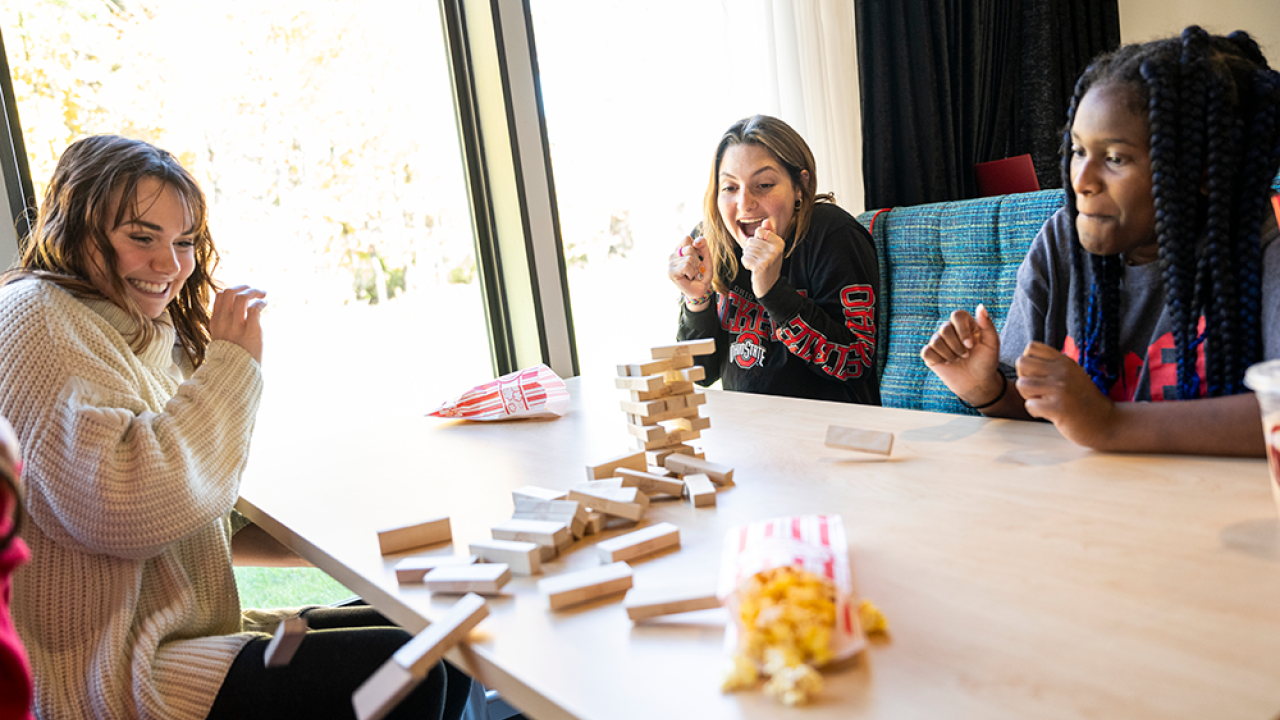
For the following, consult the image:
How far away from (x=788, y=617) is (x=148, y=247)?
1.12 m

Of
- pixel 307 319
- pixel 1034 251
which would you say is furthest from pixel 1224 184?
pixel 307 319

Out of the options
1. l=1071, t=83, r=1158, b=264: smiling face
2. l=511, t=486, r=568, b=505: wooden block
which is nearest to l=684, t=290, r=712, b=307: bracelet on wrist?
l=1071, t=83, r=1158, b=264: smiling face

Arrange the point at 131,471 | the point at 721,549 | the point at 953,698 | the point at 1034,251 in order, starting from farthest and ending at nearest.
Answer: the point at 1034,251 → the point at 131,471 → the point at 721,549 → the point at 953,698

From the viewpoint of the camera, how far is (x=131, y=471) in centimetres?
105

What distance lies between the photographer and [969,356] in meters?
1.23

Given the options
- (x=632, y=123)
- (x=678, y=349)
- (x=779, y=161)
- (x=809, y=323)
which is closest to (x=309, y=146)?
(x=632, y=123)

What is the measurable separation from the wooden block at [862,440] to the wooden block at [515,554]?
43cm

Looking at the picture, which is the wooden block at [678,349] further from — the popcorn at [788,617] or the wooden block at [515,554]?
the popcorn at [788,617]

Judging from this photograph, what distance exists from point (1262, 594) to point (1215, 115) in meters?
0.72

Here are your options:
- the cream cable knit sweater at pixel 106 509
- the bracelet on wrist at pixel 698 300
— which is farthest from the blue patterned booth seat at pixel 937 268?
the cream cable knit sweater at pixel 106 509

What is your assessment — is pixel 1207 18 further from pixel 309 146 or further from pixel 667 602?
pixel 667 602

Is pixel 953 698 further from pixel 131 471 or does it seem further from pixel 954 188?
pixel 954 188

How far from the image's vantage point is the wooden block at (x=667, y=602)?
0.70m

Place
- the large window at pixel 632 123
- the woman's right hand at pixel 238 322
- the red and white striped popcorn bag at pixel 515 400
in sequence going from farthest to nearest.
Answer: the large window at pixel 632 123 → the red and white striped popcorn bag at pixel 515 400 → the woman's right hand at pixel 238 322
